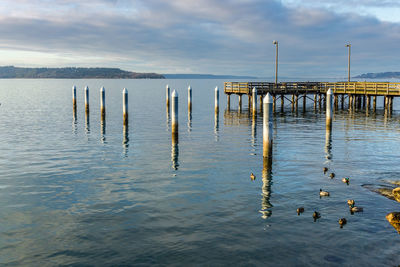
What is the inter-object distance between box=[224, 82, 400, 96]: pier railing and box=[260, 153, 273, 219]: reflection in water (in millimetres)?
32539

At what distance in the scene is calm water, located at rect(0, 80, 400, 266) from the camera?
10680mm

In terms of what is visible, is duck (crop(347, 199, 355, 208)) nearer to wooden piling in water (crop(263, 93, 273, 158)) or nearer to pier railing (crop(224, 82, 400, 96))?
wooden piling in water (crop(263, 93, 273, 158))

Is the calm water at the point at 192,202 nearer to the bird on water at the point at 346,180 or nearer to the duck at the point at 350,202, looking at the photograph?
the bird on water at the point at 346,180

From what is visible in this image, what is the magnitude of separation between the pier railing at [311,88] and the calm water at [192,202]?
73.2 feet

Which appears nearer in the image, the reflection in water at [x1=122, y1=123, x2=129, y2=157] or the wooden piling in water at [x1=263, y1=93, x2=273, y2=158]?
the wooden piling in water at [x1=263, y1=93, x2=273, y2=158]

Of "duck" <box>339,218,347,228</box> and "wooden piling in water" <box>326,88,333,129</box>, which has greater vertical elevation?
"wooden piling in water" <box>326,88,333,129</box>

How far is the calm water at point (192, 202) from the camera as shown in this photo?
35.0 ft

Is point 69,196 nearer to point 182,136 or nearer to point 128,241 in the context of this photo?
point 128,241

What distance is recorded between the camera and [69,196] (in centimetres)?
1562

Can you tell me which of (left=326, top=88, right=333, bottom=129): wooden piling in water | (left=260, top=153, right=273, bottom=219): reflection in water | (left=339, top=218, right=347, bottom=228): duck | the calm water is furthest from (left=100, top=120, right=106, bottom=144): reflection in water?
(left=339, top=218, right=347, bottom=228): duck

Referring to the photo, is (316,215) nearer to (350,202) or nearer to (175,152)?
(350,202)

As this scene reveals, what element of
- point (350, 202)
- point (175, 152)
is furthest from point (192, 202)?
point (175, 152)

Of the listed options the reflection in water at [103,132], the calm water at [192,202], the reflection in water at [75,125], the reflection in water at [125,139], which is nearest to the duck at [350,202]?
the calm water at [192,202]

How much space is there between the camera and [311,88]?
186 feet
